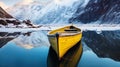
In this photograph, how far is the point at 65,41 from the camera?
2303 cm

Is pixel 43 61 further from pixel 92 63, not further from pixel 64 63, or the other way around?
pixel 92 63

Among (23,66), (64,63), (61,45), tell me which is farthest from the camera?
(61,45)

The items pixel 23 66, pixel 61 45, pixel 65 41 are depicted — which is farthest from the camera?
pixel 65 41

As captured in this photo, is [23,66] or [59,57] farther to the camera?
[59,57]

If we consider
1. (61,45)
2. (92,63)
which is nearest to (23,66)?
(61,45)

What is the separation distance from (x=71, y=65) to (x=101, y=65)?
2.30m

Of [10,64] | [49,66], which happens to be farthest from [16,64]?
[49,66]

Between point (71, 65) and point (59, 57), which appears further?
point (59, 57)

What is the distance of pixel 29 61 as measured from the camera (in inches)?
840

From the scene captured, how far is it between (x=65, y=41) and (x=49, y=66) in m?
4.26

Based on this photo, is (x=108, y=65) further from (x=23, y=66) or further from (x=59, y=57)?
(x=23, y=66)

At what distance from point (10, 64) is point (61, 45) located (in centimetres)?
455

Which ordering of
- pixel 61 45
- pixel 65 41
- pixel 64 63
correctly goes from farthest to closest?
pixel 65 41 < pixel 61 45 < pixel 64 63

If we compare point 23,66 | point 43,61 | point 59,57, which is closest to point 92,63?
point 59,57
